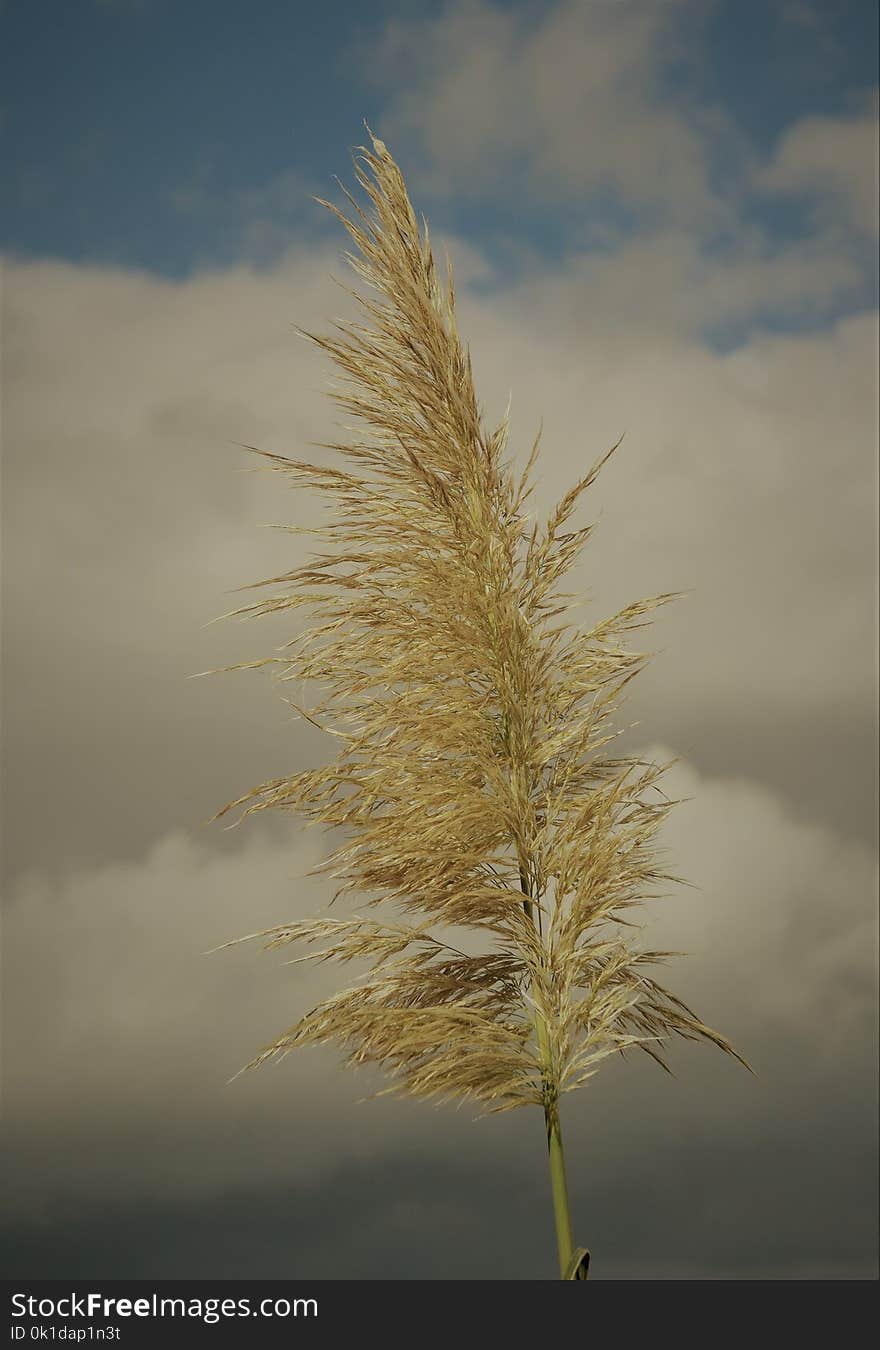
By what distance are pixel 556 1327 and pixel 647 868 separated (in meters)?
1.54

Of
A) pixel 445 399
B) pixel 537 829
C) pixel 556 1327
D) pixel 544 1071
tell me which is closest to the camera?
pixel 556 1327

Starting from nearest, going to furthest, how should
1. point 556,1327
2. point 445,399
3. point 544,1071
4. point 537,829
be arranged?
1. point 556,1327
2. point 544,1071
3. point 537,829
4. point 445,399

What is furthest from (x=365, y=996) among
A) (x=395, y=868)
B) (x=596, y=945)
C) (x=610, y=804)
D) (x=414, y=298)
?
(x=414, y=298)

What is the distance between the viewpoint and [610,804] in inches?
179

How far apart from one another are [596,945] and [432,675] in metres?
1.13

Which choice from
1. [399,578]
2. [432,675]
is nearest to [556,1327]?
[432,675]

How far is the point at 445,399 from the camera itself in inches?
195

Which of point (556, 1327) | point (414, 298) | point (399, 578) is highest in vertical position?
point (414, 298)

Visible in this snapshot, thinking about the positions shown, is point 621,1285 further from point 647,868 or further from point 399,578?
point 399,578

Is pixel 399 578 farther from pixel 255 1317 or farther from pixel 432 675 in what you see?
pixel 255 1317

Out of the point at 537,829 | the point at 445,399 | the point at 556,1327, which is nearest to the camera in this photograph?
the point at 556,1327

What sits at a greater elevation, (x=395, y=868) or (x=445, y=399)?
(x=445, y=399)

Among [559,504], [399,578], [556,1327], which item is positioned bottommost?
[556,1327]

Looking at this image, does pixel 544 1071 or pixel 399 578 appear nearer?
pixel 544 1071
